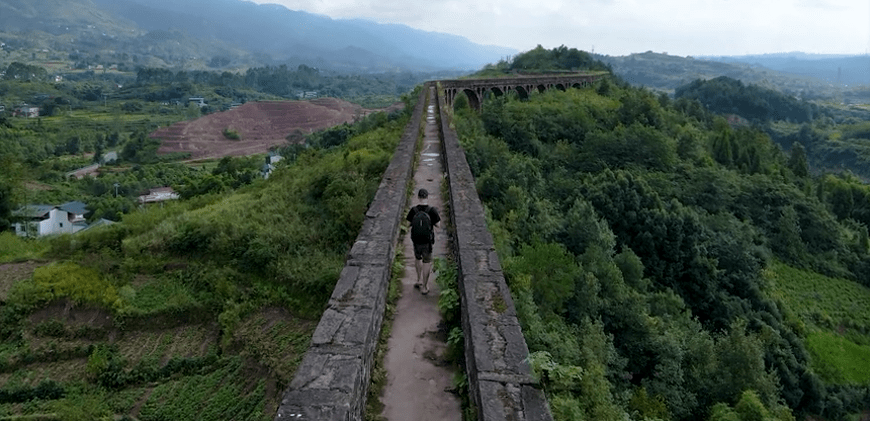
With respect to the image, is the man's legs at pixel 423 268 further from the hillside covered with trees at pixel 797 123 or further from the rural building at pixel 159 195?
the hillside covered with trees at pixel 797 123

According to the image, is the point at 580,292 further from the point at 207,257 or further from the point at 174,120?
the point at 174,120

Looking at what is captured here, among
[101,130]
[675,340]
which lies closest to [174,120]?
[101,130]

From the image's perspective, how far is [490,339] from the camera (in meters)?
5.73

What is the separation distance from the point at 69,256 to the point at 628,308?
42.3ft

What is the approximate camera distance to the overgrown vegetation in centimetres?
820

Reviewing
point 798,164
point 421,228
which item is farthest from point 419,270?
point 798,164

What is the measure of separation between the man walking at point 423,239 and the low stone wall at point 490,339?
51 centimetres

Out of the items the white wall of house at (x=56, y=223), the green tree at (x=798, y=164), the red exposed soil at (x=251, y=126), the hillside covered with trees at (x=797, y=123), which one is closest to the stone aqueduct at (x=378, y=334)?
the white wall of house at (x=56, y=223)

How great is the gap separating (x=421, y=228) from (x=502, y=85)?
42.3 m

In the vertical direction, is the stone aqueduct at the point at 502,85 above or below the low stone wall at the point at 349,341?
above

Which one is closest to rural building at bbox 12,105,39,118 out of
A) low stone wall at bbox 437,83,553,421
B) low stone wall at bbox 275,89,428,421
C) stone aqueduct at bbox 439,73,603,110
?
stone aqueduct at bbox 439,73,603,110

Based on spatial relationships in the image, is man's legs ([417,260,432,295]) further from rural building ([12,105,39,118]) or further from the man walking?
rural building ([12,105,39,118])

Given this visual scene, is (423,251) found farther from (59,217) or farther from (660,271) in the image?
(59,217)

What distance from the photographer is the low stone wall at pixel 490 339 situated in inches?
187
